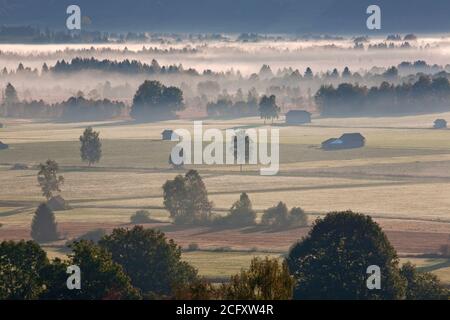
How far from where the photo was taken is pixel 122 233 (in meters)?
95.2

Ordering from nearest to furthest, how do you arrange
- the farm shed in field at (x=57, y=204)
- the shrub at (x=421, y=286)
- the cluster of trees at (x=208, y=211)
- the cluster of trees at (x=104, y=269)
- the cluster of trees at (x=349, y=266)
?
the cluster of trees at (x=104, y=269), the cluster of trees at (x=349, y=266), the shrub at (x=421, y=286), the cluster of trees at (x=208, y=211), the farm shed in field at (x=57, y=204)

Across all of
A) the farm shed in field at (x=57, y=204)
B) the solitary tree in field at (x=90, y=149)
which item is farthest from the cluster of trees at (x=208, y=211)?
the solitary tree in field at (x=90, y=149)

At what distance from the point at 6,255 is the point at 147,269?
10.2m

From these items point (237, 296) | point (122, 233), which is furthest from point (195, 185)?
point (237, 296)

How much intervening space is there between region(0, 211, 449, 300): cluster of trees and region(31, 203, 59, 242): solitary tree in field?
30.1 meters

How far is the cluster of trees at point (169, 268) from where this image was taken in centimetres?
8225

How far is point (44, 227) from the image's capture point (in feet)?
411

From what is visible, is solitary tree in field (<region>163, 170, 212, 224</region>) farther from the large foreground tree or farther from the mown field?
the large foreground tree

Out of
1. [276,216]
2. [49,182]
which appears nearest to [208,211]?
[276,216]

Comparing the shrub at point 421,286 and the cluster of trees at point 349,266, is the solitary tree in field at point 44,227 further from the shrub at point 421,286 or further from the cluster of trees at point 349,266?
the shrub at point 421,286

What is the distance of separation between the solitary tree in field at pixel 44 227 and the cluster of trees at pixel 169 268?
3015 cm

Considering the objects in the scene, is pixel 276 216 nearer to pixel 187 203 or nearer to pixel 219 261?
pixel 187 203

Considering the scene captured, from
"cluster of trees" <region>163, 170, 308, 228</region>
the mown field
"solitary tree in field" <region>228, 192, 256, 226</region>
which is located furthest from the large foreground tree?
"solitary tree in field" <region>228, 192, 256, 226</region>

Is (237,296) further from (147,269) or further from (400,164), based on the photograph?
(400,164)
